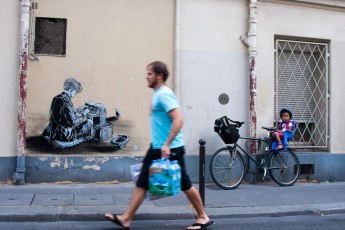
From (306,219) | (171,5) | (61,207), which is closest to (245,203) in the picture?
(306,219)

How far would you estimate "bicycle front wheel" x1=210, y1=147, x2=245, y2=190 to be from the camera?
28.7 ft

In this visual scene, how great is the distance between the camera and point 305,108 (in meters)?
10.1

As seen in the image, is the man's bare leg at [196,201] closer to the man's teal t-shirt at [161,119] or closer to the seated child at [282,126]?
the man's teal t-shirt at [161,119]

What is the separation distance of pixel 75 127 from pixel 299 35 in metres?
5.13

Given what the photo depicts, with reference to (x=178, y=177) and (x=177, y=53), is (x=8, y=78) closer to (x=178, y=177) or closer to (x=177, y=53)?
(x=177, y=53)

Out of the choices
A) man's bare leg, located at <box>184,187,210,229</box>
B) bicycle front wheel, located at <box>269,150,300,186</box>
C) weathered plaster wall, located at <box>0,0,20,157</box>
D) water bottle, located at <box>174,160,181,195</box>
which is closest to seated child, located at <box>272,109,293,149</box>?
bicycle front wheel, located at <box>269,150,300,186</box>

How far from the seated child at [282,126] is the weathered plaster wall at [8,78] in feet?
16.4

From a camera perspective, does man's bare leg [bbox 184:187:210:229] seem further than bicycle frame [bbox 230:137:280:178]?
No

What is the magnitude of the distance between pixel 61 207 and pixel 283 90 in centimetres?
554

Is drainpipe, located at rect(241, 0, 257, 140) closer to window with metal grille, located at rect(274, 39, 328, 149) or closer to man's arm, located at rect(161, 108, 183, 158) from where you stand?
window with metal grille, located at rect(274, 39, 328, 149)

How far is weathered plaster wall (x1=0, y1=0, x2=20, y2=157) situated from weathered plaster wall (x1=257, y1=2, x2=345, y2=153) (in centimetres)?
481

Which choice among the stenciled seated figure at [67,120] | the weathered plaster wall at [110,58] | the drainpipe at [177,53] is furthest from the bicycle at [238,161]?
the stenciled seated figure at [67,120]

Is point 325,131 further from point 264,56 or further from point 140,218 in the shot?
point 140,218

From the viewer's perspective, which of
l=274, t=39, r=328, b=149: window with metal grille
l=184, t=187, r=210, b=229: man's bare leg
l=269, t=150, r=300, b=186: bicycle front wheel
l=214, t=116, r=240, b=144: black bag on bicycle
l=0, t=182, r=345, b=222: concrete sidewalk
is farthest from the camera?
l=274, t=39, r=328, b=149: window with metal grille
